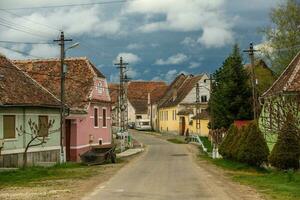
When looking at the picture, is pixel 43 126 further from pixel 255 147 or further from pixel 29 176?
pixel 255 147

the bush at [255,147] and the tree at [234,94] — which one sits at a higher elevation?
the tree at [234,94]

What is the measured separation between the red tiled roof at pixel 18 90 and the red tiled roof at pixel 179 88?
177ft

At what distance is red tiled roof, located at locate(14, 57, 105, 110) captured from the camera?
49.3m

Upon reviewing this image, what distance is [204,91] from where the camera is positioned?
93438 millimetres

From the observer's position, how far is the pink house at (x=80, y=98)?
45688 millimetres

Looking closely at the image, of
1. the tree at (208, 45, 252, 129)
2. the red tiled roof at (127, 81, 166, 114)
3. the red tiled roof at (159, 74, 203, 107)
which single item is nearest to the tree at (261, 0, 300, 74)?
the tree at (208, 45, 252, 129)

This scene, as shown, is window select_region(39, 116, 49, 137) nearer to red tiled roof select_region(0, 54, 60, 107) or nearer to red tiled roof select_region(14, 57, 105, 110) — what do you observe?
red tiled roof select_region(0, 54, 60, 107)

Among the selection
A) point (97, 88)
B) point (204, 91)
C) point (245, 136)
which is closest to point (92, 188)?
point (245, 136)

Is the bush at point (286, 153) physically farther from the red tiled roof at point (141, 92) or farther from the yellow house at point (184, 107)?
the red tiled roof at point (141, 92)

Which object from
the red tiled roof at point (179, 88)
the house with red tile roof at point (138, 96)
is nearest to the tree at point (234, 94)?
the red tiled roof at point (179, 88)

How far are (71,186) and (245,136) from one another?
493 inches

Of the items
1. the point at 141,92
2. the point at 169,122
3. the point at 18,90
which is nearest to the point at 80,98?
the point at 18,90

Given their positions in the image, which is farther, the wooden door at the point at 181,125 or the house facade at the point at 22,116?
the wooden door at the point at 181,125

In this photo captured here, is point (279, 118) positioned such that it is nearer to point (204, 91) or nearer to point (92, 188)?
point (92, 188)
